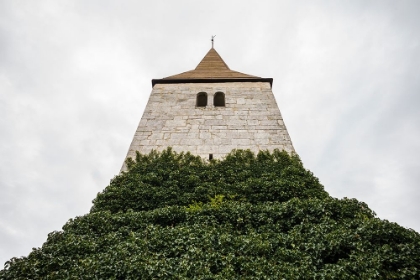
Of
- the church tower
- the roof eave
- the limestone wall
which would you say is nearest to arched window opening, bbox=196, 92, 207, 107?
the church tower

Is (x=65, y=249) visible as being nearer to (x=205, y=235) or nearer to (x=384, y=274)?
(x=205, y=235)

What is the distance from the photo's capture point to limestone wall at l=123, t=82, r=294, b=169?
9.79 m

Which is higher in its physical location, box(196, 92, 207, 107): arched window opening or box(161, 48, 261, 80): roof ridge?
box(161, 48, 261, 80): roof ridge

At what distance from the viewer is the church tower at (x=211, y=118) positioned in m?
9.80

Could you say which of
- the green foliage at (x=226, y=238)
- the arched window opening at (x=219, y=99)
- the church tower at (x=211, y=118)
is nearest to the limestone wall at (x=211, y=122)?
the church tower at (x=211, y=118)

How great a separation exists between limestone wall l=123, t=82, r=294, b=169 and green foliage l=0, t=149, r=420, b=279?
2031 millimetres

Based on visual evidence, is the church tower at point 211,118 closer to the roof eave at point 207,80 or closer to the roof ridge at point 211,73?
the roof eave at point 207,80

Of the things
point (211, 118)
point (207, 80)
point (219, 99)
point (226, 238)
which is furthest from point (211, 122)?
point (226, 238)

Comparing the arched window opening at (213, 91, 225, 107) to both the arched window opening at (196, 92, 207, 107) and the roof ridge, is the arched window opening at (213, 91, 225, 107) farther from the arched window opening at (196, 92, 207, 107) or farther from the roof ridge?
the roof ridge

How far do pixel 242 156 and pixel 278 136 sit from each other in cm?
151

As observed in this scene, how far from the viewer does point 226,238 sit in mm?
5355

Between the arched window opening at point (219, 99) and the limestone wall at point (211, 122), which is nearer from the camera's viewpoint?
the limestone wall at point (211, 122)

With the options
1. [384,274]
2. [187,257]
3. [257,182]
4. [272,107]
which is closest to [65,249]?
[187,257]

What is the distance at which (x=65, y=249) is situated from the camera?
5.29 meters
